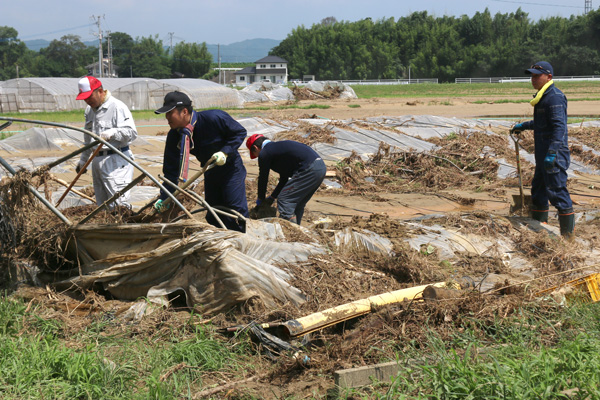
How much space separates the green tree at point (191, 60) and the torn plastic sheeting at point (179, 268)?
248ft

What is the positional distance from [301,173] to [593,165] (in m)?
7.48

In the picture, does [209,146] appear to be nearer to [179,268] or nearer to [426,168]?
[179,268]

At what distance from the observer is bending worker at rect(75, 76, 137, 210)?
16.4 feet

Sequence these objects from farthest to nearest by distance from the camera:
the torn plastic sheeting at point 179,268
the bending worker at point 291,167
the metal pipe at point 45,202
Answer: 1. the bending worker at point 291,167
2. the metal pipe at point 45,202
3. the torn plastic sheeting at point 179,268

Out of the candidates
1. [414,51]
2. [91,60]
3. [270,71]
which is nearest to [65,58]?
[91,60]

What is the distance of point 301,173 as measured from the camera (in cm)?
554

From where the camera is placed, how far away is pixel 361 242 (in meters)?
4.55

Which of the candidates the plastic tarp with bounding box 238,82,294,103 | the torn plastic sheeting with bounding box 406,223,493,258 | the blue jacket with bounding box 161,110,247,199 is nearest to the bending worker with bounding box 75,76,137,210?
the blue jacket with bounding box 161,110,247,199

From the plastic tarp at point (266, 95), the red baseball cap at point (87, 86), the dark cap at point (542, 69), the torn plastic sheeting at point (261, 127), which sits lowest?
the torn plastic sheeting at point (261, 127)

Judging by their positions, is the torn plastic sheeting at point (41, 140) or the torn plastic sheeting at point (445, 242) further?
the torn plastic sheeting at point (41, 140)

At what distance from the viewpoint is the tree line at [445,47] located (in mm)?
56719

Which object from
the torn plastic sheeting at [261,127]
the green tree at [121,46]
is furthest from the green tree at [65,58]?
the torn plastic sheeting at [261,127]

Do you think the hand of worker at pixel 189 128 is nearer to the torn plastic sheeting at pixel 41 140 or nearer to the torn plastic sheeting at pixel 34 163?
the torn plastic sheeting at pixel 34 163

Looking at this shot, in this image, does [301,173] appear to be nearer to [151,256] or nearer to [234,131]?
[234,131]
